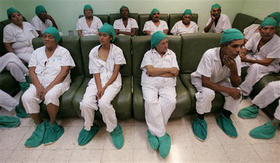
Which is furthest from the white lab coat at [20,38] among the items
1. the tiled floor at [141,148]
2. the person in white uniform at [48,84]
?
the tiled floor at [141,148]

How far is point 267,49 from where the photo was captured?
7.99 feet

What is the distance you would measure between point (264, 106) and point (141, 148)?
1776 millimetres

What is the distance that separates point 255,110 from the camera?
2.29 metres

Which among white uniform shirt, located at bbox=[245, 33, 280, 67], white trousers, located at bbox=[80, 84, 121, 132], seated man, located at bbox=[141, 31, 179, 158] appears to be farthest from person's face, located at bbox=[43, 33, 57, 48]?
white uniform shirt, located at bbox=[245, 33, 280, 67]

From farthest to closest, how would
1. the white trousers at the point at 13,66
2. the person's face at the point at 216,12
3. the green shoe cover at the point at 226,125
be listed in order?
the person's face at the point at 216,12
the white trousers at the point at 13,66
the green shoe cover at the point at 226,125

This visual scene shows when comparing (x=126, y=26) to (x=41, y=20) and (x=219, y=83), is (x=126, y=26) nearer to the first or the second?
(x=41, y=20)

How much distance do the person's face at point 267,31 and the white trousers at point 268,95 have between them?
29.0 inches

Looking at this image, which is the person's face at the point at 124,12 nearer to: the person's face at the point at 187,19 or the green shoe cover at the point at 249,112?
the person's face at the point at 187,19

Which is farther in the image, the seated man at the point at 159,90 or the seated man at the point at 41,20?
the seated man at the point at 41,20

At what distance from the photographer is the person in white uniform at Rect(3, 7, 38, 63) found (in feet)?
9.37

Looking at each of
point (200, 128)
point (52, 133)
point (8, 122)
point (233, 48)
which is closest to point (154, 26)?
point (233, 48)

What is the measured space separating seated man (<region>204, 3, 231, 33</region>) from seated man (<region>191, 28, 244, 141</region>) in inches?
72.5

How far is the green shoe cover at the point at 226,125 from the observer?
2.01m

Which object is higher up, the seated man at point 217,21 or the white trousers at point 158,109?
the seated man at point 217,21
